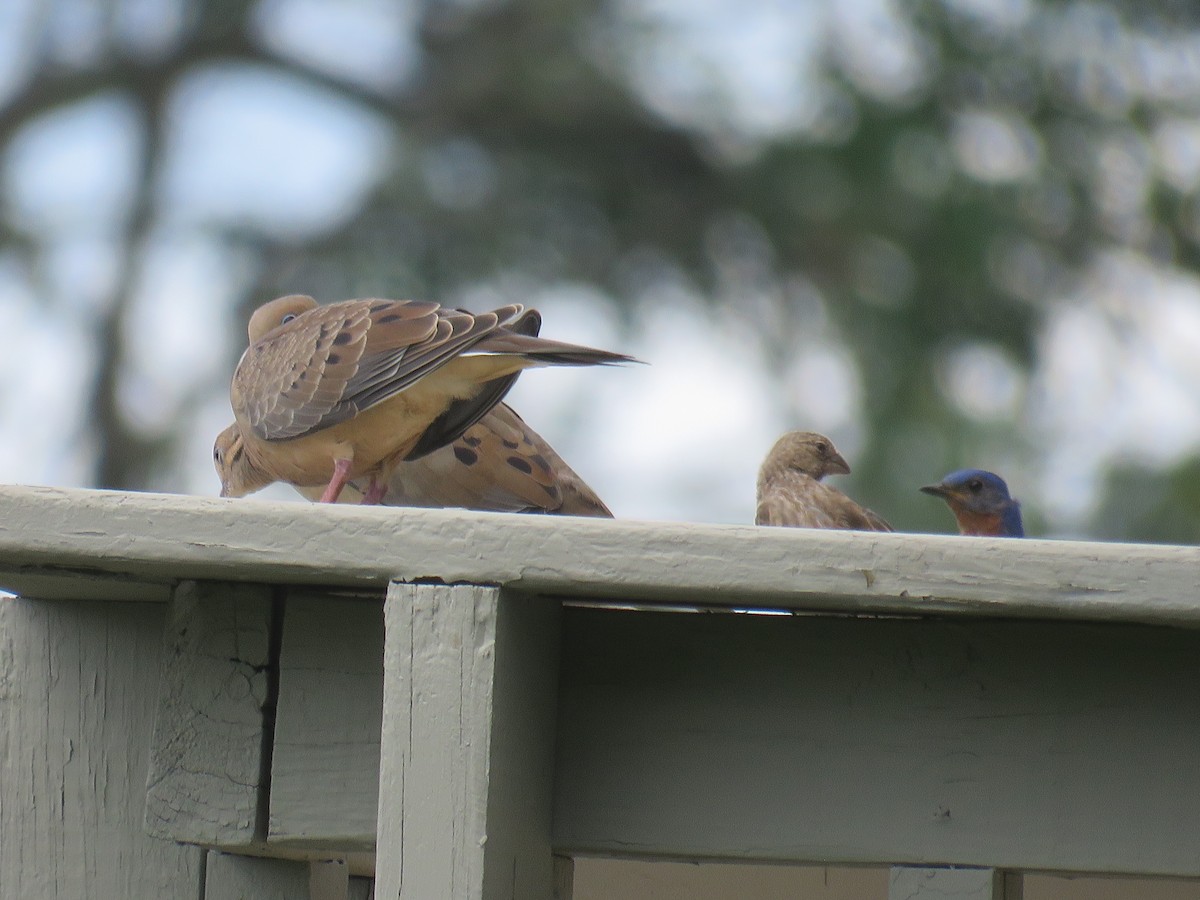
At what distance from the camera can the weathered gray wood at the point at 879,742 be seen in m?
1.97

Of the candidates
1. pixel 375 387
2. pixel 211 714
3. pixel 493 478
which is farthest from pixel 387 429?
pixel 211 714

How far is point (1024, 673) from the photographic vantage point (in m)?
2.01

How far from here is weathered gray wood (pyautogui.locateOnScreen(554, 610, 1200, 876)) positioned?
77.5 inches

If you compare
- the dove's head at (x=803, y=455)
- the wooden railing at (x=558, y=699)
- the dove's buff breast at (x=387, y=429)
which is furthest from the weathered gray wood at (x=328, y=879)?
the dove's head at (x=803, y=455)

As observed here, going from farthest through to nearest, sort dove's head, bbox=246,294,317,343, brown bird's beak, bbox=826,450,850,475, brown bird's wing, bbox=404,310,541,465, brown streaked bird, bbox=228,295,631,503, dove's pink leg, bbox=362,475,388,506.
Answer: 1. dove's head, bbox=246,294,317,343
2. brown bird's beak, bbox=826,450,850,475
3. dove's pink leg, bbox=362,475,388,506
4. brown bird's wing, bbox=404,310,541,465
5. brown streaked bird, bbox=228,295,631,503

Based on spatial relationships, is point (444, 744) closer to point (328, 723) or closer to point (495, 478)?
point (328, 723)

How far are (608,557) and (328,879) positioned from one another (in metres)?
0.93

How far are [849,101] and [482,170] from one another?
2.93m

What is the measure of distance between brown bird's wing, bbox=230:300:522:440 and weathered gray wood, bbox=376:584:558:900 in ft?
4.06

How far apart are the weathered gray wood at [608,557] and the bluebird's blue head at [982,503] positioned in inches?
80.5

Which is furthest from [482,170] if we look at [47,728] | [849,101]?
[47,728]

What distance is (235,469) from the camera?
365 cm

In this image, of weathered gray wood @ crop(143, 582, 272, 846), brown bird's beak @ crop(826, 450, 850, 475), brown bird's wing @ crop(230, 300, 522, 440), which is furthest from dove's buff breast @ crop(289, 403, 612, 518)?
weathered gray wood @ crop(143, 582, 272, 846)

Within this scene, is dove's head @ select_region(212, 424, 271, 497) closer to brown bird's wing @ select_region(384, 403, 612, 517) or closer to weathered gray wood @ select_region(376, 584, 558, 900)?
brown bird's wing @ select_region(384, 403, 612, 517)
